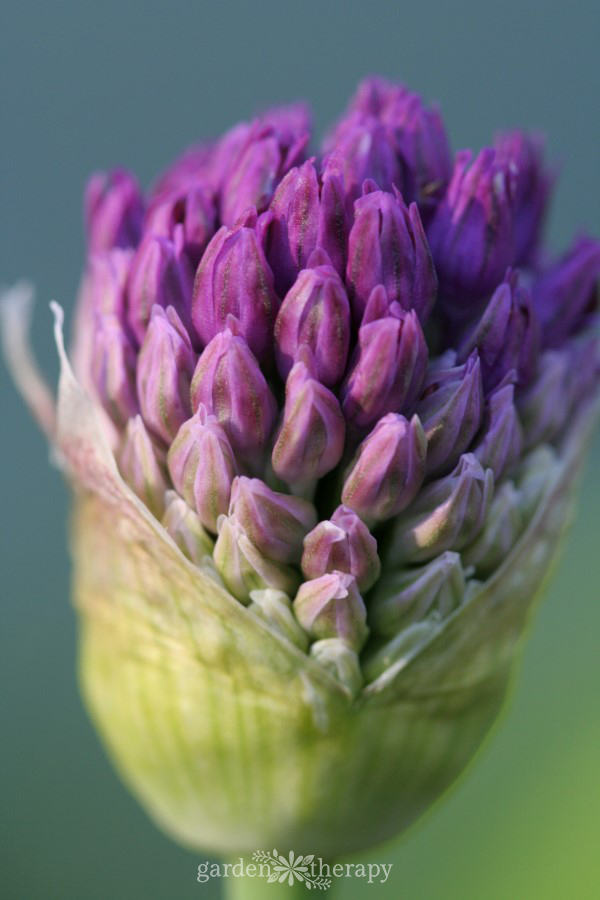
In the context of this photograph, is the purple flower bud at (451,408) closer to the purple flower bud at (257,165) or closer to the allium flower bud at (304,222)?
the allium flower bud at (304,222)

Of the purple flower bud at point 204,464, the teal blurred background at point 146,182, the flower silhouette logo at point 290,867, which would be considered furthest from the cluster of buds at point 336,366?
the teal blurred background at point 146,182

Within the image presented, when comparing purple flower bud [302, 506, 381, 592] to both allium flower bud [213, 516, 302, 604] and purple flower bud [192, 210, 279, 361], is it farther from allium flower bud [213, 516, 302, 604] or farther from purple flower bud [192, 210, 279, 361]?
purple flower bud [192, 210, 279, 361]

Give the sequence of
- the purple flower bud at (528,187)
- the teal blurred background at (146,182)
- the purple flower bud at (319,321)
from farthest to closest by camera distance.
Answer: the teal blurred background at (146,182), the purple flower bud at (528,187), the purple flower bud at (319,321)

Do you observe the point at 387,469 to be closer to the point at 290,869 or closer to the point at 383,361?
the point at 383,361

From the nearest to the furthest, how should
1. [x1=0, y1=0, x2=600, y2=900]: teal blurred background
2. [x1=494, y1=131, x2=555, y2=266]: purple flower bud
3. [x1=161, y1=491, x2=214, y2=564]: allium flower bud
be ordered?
[x1=161, y1=491, x2=214, y2=564]: allium flower bud
[x1=494, y1=131, x2=555, y2=266]: purple flower bud
[x1=0, y1=0, x2=600, y2=900]: teal blurred background

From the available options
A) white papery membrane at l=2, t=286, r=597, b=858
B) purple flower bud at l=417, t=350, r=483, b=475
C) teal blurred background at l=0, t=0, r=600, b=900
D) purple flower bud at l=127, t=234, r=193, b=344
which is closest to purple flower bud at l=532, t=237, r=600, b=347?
white papery membrane at l=2, t=286, r=597, b=858

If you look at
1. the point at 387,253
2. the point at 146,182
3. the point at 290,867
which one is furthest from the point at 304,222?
the point at 146,182
